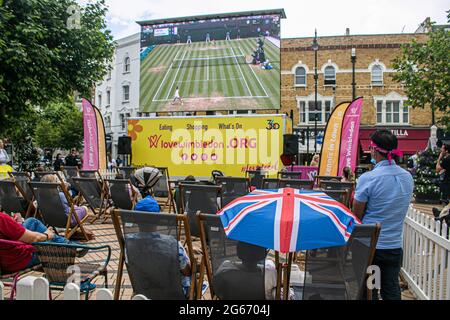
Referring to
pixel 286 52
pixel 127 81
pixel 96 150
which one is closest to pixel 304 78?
pixel 286 52

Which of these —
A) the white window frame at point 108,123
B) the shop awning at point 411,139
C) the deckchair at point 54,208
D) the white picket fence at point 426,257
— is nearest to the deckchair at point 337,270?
the white picket fence at point 426,257

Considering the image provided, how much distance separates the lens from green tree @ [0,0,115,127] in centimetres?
1102

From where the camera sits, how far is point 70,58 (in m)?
13.6

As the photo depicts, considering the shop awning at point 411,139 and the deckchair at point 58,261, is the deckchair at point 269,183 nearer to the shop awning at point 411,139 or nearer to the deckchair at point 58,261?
the deckchair at point 58,261

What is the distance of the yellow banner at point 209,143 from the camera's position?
14820 mm

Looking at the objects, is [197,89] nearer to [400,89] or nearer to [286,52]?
[286,52]

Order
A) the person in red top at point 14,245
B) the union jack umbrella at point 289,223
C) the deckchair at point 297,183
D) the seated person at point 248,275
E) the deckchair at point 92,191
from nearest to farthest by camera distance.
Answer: the union jack umbrella at point 289,223, the seated person at point 248,275, the person in red top at point 14,245, the deckchair at point 297,183, the deckchair at point 92,191

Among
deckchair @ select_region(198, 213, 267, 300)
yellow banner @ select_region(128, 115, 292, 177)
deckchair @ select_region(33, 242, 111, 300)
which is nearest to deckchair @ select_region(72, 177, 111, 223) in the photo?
deckchair @ select_region(33, 242, 111, 300)

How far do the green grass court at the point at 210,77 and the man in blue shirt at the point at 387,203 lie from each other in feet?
52.0

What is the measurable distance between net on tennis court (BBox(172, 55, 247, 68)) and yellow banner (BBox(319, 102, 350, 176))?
9888 millimetres

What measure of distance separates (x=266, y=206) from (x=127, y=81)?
36795 mm

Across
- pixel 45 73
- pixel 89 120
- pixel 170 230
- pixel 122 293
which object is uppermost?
pixel 45 73

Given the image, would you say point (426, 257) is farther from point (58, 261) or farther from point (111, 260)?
point (111, 260)

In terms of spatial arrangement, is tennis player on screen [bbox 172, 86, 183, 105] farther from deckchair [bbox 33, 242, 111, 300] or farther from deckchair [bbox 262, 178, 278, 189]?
deckchair [bbox 33, 242, 111, 300]
